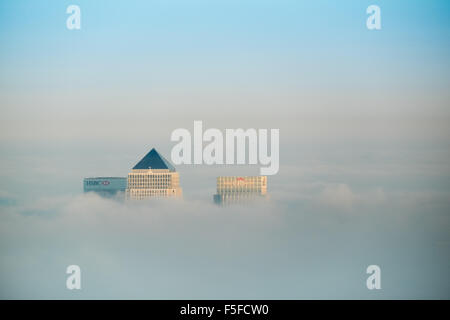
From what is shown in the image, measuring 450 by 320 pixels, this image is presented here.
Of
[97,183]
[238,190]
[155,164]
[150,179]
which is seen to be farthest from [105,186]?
[238,190]

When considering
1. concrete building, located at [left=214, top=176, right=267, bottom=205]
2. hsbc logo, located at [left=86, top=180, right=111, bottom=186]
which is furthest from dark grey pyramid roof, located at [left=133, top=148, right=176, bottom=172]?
concrete building, located at [left=214, top=176, right=267, bottom=205]

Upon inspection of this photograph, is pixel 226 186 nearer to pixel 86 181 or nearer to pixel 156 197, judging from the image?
pixel 156 197

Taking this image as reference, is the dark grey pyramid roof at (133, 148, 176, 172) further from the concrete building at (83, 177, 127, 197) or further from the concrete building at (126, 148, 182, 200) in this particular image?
the concrete building at (83, 177, 127, 197)

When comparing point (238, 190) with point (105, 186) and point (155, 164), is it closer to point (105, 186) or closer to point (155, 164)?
point (105, 186)

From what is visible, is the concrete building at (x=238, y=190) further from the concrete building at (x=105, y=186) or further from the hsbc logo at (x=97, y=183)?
the hsbc logo at (x=97, y=183)

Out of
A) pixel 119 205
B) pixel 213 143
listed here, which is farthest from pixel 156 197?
pixel 213 143
